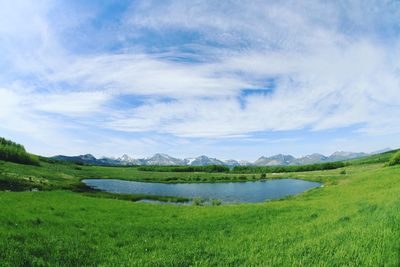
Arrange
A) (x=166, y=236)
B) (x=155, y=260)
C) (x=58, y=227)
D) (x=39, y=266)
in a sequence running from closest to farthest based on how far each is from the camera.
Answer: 1. (x=39, y=266)
2. (x=155, y=260)
3. (x=166, y=236)
4. (x=58, y=227)

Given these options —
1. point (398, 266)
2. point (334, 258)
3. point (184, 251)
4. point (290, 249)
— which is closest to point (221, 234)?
point (184, 251)

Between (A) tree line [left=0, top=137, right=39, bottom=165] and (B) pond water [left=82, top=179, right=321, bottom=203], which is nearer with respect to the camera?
(B) pond water [left=82, top=179, right=321, bottom=203]

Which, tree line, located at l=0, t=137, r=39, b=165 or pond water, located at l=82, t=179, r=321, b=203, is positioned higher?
tree line, located at l=0, t=137, r=39, b=165

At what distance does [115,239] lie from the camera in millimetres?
14633

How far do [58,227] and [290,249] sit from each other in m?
13.2

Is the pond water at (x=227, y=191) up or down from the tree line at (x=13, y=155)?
down

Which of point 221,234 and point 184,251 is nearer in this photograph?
point 184,251

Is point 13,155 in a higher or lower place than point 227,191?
higher

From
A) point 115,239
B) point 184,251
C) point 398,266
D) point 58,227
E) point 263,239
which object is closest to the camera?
point 398,266

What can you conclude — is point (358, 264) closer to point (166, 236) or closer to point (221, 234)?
point (221, 234)

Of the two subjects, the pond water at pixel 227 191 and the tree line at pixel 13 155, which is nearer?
the pond water at pixel 227 191

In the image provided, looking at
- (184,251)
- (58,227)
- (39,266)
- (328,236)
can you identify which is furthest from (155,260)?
(58,227)

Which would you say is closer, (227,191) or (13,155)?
(227,191)

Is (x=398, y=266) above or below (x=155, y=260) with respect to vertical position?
above
